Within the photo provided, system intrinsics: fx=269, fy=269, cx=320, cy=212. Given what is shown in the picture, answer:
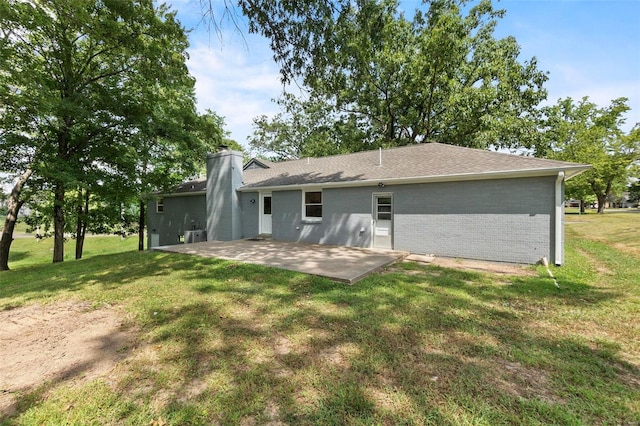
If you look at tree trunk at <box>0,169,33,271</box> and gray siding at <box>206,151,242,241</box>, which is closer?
tree trunk at <box>0,169,33,271</box>

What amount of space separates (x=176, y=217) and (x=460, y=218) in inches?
629

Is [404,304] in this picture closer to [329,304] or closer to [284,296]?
[329,304]

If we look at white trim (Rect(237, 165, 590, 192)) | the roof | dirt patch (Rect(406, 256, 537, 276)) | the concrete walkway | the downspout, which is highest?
the roof

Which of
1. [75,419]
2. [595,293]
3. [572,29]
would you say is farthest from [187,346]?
[572,29]

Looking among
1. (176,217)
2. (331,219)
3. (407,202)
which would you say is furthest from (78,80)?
(407,202)

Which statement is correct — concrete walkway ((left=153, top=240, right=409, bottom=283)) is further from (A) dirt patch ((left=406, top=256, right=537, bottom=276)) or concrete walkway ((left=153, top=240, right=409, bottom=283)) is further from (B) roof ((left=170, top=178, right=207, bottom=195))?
(B) roof ((left=170, top=178, right=207, bottom=195))

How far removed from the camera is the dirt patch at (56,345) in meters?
2.69

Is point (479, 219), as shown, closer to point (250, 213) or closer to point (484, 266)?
point (484, 266)

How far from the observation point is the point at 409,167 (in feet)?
32.7

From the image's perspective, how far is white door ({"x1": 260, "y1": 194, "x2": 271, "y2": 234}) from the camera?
13.0 m

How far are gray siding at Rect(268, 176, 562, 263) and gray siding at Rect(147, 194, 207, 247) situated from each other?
841 centimetres

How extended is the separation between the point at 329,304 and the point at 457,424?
261cm

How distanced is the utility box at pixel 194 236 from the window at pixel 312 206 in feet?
20.5

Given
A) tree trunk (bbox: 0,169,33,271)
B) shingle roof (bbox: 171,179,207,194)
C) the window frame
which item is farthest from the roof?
the window frame
